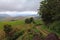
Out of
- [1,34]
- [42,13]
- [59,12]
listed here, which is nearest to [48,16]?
[42,13]

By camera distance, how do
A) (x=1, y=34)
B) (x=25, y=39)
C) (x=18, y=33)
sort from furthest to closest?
1. (x=1, y=34)
2. (x=18, y=33)
3. (x=25, y=39)

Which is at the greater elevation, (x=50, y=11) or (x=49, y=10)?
(x=49, y=10)

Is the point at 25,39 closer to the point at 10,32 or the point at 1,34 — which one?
the point at 10,32

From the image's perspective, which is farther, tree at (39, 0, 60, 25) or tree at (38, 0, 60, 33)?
tree at (39, 0, 60, 25)

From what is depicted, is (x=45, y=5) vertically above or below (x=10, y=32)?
above

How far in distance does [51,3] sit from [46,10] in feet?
5.51

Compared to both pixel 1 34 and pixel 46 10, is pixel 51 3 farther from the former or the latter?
pixel 1 34

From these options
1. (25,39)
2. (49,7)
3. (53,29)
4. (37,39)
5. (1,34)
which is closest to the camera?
(37,39)

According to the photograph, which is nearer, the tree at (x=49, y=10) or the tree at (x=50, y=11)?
the tree at (x=50, y=11)

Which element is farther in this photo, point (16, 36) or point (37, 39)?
point (16, 36)

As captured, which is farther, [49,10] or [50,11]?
[49,10]

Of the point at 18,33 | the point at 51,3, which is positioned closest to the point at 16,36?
the point at 18,33

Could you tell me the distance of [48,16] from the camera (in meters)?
45.4

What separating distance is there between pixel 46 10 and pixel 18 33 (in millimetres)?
7246
